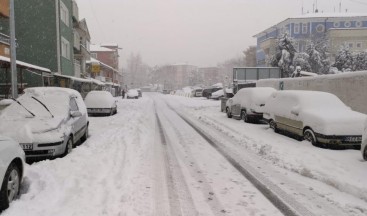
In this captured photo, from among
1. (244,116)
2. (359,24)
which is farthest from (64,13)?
(359,24)

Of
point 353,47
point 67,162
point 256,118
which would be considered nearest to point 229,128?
point 256,118

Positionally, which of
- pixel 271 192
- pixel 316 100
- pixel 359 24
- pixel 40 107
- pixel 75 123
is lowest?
pixel 271 192

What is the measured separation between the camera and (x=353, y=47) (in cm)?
6912

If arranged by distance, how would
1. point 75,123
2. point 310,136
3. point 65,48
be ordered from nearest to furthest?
point 75,123
point 310,136
point 65,48

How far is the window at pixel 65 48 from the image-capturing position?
1107 inches

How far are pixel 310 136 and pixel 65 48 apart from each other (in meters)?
25.0

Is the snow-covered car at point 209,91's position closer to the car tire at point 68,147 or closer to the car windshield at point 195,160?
the car windshield at point 195,160

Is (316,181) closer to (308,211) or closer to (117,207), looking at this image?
(308,211)

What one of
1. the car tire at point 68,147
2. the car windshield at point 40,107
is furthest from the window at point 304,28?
the car tire at point 68,147

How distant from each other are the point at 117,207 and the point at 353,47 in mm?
74989

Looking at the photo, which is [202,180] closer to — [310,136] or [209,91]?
[310,136]

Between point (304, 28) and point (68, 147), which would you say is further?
point (304, 28)

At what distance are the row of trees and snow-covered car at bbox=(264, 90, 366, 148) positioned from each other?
3453 centimetres

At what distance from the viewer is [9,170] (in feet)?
16.0
